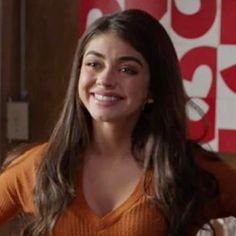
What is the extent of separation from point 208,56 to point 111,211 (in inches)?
28.6

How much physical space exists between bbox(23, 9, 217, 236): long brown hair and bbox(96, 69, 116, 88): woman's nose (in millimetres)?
67

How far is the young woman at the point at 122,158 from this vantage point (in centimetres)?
111

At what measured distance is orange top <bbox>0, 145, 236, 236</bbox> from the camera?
1113 mm

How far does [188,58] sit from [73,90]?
1.99 feet

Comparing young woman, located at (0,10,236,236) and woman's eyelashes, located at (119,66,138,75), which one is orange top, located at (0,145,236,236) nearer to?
young woman, located at (0,10,236,236)

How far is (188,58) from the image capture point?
172cm

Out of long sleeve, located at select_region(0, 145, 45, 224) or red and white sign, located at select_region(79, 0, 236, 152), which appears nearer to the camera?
long sleeve, located at select_region(0, 145, 45, 224)

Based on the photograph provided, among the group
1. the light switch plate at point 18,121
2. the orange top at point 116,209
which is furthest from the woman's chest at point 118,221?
the light switch plate at point 18,121

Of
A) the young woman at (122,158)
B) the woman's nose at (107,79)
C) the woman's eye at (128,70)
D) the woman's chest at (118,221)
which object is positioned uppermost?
the woman's eye at (128,70)

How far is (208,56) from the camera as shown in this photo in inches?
67.2

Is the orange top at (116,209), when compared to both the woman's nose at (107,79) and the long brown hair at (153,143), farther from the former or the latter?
the woman's nose at (107,79)

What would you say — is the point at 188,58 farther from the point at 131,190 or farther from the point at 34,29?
the point at 131,190

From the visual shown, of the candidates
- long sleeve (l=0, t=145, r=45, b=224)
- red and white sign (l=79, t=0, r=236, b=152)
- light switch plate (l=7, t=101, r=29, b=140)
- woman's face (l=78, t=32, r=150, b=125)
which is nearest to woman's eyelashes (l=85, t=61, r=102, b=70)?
woman's face (l=78, t=32, r=150, b=125)

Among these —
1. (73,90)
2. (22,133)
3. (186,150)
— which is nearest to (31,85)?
(22,133)
